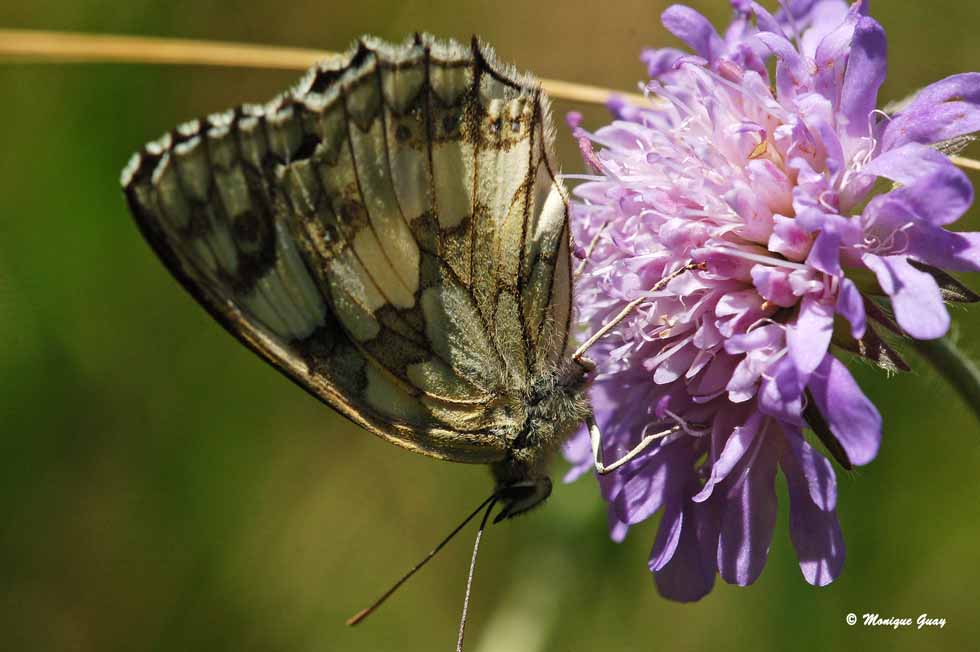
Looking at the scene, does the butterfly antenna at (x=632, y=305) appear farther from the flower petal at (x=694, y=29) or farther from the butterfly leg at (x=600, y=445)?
the flower petal at (x=694, y=29)

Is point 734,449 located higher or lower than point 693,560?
higher

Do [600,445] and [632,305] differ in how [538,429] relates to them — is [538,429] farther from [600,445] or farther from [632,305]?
[632,305]

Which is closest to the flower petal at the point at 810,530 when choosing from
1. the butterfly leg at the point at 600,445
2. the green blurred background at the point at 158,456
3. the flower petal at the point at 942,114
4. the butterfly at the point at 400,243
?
the butterfly leg at the point at 600,445

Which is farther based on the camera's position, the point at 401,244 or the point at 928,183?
the point at 401,244

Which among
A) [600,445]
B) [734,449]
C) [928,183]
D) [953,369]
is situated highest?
[928,183]

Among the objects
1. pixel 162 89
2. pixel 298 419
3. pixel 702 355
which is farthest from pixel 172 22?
pixel 702 355
